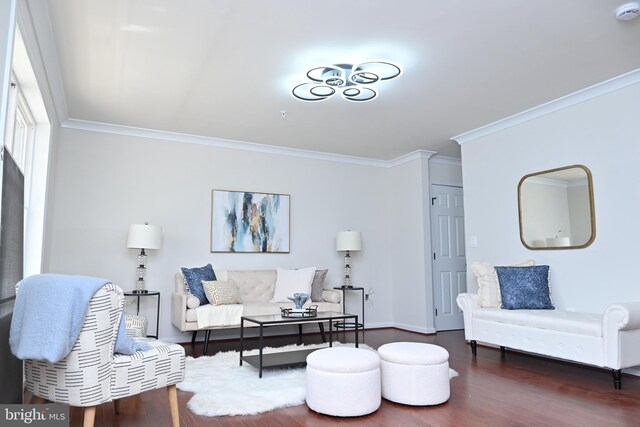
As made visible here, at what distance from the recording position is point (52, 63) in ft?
11.6

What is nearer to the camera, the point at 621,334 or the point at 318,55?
the point at 621,334

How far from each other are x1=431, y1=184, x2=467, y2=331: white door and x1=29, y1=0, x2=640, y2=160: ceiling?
1733 mm

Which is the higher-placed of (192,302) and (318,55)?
(318,55)

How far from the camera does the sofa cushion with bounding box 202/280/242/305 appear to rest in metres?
4.87

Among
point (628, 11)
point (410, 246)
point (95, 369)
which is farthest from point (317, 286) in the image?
point (628, 11)

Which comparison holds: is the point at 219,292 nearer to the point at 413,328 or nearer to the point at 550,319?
the point at 413,328

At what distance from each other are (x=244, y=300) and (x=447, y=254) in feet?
10.2

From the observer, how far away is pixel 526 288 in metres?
4.33

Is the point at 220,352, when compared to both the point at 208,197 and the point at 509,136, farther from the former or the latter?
the point at 509,136

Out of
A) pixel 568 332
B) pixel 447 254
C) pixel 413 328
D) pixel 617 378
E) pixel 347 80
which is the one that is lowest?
pixel 413 328

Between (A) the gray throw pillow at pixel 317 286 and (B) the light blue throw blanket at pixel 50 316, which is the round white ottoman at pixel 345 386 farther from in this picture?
(A) the gray throw pillow at pixel 317 286

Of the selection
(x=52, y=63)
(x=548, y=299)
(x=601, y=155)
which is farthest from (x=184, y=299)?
(x=601, y=155)

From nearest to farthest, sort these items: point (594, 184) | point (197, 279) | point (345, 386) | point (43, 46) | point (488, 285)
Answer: point (345, 386), point (43, 46), point (594, 184), point (488, 285), point (197, 279)

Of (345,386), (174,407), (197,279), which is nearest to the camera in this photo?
(174,407)
